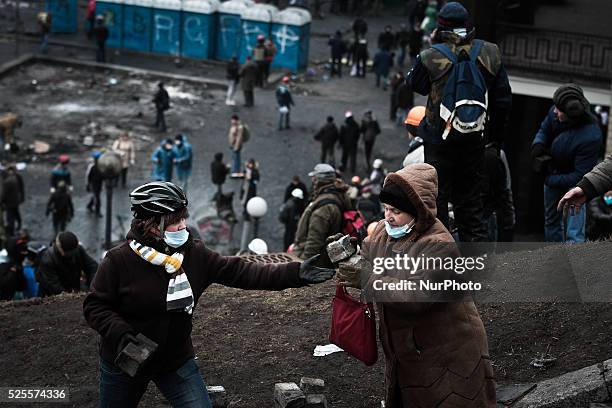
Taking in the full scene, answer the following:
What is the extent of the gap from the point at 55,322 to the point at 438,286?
16.6 ft

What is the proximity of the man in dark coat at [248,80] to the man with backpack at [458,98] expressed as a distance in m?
23.1

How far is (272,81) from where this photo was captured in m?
34.8

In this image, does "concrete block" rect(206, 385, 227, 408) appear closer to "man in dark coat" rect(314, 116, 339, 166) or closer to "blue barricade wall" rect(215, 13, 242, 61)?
"man in dark coat" rect(314, 116, 339, 166)

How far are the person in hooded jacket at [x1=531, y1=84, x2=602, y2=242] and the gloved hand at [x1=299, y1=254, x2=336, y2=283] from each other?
4069mm

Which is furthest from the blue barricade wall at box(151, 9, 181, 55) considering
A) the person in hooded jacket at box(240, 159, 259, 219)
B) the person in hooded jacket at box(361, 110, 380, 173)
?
the person in hooded jacket at box(240, 159, 259, 219)

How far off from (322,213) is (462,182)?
5.37ft

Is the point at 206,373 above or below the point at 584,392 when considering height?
below

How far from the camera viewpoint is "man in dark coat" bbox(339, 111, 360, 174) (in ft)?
86.2

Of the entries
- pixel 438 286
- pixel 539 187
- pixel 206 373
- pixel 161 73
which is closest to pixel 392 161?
pixel 539 187

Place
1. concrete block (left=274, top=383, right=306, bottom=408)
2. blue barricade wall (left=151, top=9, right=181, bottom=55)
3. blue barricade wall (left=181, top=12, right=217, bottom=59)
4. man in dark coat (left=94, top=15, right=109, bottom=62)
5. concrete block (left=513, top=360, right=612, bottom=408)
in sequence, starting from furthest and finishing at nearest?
blue barricade wall (left=151, top=9, right=181, bottom=55) → blue barricade wall (left=181, top=12, right=217, bottom=59) → man in dark coat (left=94, top=15, right=109, bottom=62) → concrete block (left=274, top=383, right=306, bottom=408) → concrete block (left=513, top=360, right=612, bottom=408)

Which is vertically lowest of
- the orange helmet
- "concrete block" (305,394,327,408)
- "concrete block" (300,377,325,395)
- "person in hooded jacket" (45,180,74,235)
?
"person in hooded jacket" (45,180,74,235)

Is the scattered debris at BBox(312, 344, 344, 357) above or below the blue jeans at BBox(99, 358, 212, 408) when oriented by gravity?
below

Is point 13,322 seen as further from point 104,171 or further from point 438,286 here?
point 104,171

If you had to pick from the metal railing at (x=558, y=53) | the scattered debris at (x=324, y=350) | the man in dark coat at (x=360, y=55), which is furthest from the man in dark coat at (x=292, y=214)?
the man in dark coat at (x=360, y=55)
